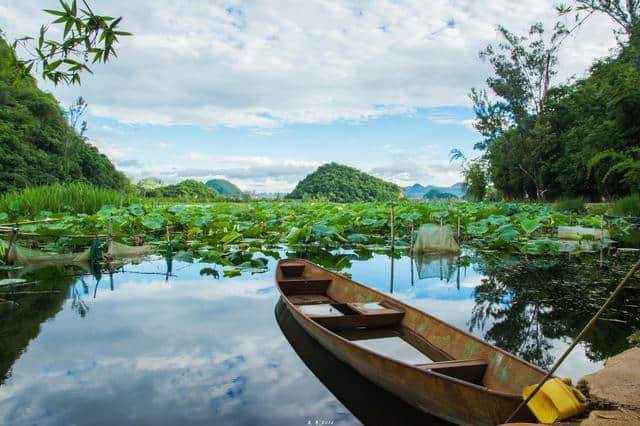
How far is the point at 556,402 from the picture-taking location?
1486 millimetres

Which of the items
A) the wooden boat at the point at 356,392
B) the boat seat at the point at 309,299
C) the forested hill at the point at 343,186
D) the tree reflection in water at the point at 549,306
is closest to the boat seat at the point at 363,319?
the wooden boat at the point at 356,392

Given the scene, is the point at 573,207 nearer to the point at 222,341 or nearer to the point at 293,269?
the point at 293,269

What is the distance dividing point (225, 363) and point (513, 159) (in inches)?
839

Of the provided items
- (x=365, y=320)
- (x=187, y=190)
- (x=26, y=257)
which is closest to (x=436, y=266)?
(x=365, y=320)

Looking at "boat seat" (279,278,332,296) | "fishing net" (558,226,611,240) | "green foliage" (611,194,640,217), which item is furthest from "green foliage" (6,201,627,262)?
"boat seat" (279,278,332,296)

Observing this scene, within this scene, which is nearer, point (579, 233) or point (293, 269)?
point (293, 269)

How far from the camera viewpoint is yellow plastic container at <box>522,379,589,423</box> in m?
1.48

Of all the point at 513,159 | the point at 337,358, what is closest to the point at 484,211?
the point at 337,358

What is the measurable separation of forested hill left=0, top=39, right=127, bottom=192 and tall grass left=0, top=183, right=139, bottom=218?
9432mm

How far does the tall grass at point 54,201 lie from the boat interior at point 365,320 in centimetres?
596

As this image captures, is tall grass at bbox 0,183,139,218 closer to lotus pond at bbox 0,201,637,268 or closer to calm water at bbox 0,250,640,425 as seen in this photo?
lotus pond at bbox 0,201,637,268

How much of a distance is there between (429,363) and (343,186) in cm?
3887

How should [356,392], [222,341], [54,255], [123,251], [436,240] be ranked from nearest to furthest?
1. [356,392]
2. [222,341]
3. [54,255]
4. [123,251]
5. [436,240]

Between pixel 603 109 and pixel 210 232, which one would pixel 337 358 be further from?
pixel 603 109
